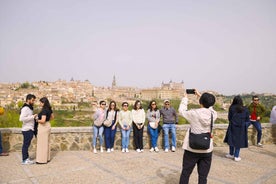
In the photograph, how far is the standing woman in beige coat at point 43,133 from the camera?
4.57m

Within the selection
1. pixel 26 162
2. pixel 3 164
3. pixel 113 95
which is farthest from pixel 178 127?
pixel 113 95

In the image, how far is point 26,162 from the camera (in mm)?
4516

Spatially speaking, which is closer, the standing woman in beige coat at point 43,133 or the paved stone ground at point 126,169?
the paved stone ground at point 126,169

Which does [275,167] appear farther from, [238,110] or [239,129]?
[238,110]

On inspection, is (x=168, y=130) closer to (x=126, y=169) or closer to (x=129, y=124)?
(x=129, y=124)

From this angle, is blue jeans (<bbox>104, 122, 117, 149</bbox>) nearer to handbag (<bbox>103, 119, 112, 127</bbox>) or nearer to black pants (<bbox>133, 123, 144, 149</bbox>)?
handbag (<bbox>103, 119, 112, 127</bbox>)

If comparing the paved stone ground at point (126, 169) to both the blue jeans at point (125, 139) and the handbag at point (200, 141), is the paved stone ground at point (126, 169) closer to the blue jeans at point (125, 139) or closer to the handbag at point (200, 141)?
the blue jeans at point (125, 139)

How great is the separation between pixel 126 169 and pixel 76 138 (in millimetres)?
2317

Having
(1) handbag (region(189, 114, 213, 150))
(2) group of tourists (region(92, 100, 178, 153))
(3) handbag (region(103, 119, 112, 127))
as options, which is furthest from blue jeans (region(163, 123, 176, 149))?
(1) handbag (region(189, 114, 213, 150))

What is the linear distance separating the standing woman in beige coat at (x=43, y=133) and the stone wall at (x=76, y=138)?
3.41ft

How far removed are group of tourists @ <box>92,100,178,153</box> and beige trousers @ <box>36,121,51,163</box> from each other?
53.7 inches

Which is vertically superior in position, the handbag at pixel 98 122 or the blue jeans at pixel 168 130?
the handbag at pixel 98 122

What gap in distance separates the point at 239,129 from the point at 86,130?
4236 millimetres

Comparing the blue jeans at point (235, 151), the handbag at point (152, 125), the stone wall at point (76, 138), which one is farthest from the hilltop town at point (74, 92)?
the blue jeans at point (235, 151)
